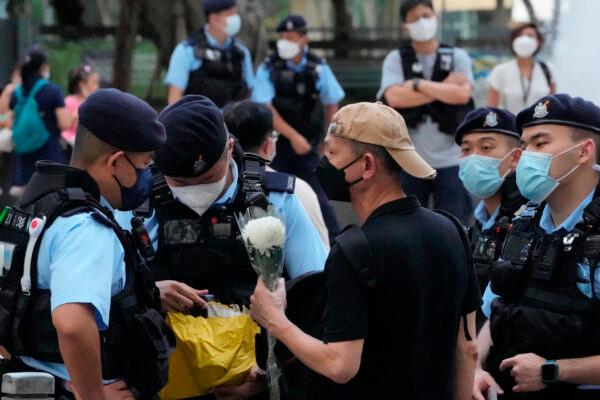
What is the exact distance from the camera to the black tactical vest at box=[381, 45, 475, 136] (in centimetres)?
902

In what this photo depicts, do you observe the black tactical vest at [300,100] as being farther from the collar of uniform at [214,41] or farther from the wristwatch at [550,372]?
the wristwatch at [550,372]

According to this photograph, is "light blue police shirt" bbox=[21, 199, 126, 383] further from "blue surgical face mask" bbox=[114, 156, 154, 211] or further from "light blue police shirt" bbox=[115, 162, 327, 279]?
"light blue police shirt" bbox=[115, 162, 327, 279]

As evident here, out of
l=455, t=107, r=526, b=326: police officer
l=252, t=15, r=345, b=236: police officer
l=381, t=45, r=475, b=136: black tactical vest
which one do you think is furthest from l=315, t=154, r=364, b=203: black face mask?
l=252, t=15, r=345, b=236: police officer

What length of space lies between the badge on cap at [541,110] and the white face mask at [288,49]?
5526 mm

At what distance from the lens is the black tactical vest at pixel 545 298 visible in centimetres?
415

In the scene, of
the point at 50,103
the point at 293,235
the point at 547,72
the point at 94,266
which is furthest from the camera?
the point at 50,103

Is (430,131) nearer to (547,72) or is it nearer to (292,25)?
(547,72)

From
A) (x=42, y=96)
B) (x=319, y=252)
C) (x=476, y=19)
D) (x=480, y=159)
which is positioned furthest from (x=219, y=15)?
(x=476, y=19)

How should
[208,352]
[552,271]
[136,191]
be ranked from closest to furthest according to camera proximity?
[136,191] < [208,352] < [552,271]

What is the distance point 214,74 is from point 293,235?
5.38m

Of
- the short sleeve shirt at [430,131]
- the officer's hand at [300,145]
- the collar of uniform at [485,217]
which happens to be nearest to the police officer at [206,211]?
the collar of uniform at [485,217]

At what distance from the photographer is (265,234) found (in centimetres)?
380

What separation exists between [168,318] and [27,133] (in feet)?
26.0

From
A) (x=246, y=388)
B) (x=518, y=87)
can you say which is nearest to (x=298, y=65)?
(x=518, y=87)
